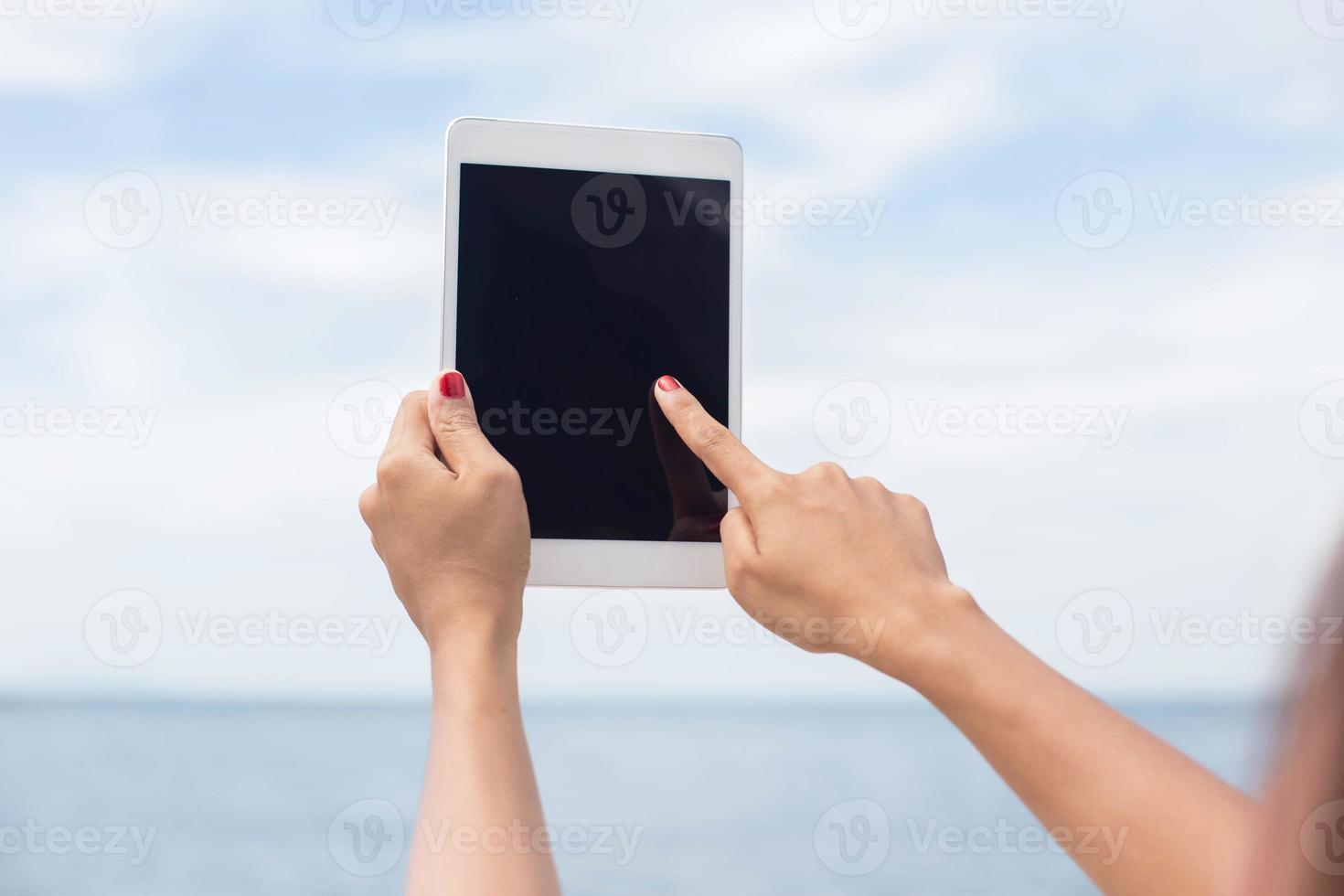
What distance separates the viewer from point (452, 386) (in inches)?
47.5

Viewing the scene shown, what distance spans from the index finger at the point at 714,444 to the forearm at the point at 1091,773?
300 mm

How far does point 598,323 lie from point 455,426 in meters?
0.34

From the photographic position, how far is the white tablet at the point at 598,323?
139 centimetres

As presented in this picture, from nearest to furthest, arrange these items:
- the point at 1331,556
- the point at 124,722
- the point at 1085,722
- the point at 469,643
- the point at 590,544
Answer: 1. the point at 1331,556
2. the point at 1085,722
3. the point at 469,643
4. the point at 590,544
5. the point at 124,722

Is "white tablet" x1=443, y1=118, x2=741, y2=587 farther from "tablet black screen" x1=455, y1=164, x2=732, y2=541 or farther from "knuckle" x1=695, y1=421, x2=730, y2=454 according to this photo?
"knuckle" x1=695, y1=421, x2=730, y2=454

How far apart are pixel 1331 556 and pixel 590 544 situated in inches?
41.4

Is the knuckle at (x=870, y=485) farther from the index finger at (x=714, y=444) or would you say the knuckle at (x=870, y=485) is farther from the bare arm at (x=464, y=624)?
the bare arm at (x=464, y=624)

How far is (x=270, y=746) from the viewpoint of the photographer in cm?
977

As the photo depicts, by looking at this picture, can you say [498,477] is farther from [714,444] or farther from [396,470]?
[714,444]

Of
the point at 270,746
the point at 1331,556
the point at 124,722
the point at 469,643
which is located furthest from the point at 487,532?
the point at 124,722

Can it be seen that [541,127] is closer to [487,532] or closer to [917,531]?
[487,532]

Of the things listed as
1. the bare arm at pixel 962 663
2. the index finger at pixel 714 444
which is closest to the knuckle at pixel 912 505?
the bare arm at pixel 962 663

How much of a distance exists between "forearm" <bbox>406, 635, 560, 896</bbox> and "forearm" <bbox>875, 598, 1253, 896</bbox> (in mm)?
330

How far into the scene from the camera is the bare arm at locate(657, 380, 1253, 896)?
2.28ft
